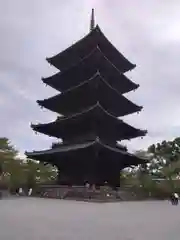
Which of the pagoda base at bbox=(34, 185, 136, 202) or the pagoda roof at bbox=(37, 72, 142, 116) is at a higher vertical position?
the pagoda roof at bbox=(37, 72, 142, 116)

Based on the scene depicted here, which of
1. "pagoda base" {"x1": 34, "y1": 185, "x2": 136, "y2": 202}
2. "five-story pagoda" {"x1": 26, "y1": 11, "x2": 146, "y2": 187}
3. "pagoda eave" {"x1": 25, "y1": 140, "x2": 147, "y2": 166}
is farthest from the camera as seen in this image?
"five-story pagoda" {"x1": 26, "y1": 11, "x2": 146, "y2": 187}

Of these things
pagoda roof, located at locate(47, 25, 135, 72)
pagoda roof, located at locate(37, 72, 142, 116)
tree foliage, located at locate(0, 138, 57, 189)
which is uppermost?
pagoda roof, located at locate(47, 25, 135, 72)

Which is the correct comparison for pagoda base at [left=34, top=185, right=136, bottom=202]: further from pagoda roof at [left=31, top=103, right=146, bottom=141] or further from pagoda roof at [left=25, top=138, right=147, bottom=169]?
pagoda roof at [left=31, top=103, right=146, bottom=141]

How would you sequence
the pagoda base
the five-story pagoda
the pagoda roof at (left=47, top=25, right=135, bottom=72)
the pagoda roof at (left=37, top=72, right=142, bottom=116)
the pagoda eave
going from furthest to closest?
the pagoda roof at (left=47, top=25, right=135, bottom=72) < the pagoda roof at (left=37, top=72, right=142, bottom=116) < the five-story pagoda < the pagoda eave < the pagoda base

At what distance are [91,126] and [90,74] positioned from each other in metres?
6.14

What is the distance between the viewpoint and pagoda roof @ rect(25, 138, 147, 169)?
2947 cm

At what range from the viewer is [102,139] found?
1289 inches

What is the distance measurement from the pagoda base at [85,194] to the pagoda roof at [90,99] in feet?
30.2

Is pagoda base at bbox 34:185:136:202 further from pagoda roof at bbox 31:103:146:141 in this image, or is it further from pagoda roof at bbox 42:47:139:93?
pagoda roof at bbox 42:47:139:93

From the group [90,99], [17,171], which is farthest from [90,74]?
[17,171]

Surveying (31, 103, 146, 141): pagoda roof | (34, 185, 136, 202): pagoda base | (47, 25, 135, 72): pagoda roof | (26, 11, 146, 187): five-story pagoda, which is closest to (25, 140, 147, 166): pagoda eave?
(26, 11, 146, 187): five-story pagoda

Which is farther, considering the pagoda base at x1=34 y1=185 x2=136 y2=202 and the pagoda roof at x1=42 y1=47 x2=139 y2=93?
the pagoda roof at x1=42 y1=47 x2=139 y2=93

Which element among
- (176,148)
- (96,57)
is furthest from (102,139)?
(176,148)

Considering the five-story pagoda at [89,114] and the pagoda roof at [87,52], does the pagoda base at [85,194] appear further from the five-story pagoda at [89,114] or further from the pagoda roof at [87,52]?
the pagoda roof at [87,52]
